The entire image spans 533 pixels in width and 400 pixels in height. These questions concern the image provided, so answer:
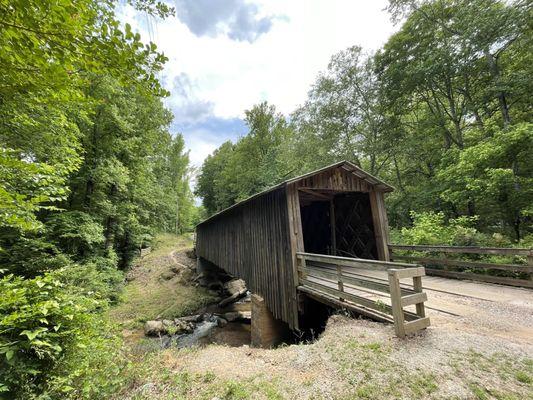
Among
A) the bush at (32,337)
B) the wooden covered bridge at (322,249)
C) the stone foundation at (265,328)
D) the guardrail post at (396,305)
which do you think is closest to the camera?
the bush at (32,337)

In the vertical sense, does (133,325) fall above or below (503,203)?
below

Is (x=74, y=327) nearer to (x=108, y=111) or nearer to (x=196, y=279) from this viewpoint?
(x=108, y=111)

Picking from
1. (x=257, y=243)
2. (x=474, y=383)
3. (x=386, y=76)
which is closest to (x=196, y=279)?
(x=257, y=243)

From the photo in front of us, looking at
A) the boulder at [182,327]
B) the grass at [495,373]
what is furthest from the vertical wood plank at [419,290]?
the boulder at [182,327]

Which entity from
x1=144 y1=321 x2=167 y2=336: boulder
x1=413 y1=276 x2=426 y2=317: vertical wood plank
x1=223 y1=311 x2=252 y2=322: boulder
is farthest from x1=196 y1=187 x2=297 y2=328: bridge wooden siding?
x1=144 y1=321 x2=167 y2=336: boulder

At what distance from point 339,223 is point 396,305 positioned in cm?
654

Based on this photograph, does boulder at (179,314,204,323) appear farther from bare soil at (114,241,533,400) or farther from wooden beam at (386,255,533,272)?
wooden beam at (386,255,533,272)

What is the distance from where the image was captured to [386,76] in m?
13.5

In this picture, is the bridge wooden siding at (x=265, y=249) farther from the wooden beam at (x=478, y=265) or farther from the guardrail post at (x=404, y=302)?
the wooden beam at (x=478, y=265)

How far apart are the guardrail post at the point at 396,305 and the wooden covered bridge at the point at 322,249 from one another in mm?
13

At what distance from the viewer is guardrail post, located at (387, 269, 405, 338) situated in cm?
331

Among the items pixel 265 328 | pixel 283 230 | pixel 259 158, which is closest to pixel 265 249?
pixel 283 230

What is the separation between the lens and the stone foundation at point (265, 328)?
660 cm

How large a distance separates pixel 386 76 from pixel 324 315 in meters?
13.8
